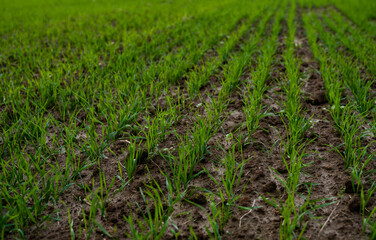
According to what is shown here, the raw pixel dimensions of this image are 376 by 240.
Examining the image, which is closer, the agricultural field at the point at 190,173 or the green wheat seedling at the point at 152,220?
the green wheat seedling at the point at 152,220

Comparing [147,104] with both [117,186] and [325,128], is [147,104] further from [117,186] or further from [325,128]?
[325,128]

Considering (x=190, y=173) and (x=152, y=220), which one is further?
(x=190, y=173)

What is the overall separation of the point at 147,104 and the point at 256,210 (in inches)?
55.0

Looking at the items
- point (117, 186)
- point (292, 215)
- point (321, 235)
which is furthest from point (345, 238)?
point (117, 186)

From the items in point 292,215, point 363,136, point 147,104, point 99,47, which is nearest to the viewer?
point 292,215

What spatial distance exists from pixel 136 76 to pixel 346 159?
87.1 inches

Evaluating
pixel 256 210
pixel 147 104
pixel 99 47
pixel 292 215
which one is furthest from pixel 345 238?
pixel 99 47

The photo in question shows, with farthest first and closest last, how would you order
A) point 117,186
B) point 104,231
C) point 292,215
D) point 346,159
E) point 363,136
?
1. point 363,136
2. point 346,159
3. point 117,186
4. point 292,215
5. point 104,231

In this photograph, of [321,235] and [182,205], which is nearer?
[321,235]

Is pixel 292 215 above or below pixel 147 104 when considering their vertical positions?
below

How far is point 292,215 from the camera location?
140cm

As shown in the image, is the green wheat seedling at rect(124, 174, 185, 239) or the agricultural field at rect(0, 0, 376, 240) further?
the agricultural field at rect(0, 0, 376, 240)

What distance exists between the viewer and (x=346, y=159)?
1719 millimetres

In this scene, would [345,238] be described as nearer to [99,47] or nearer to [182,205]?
[182,205]
